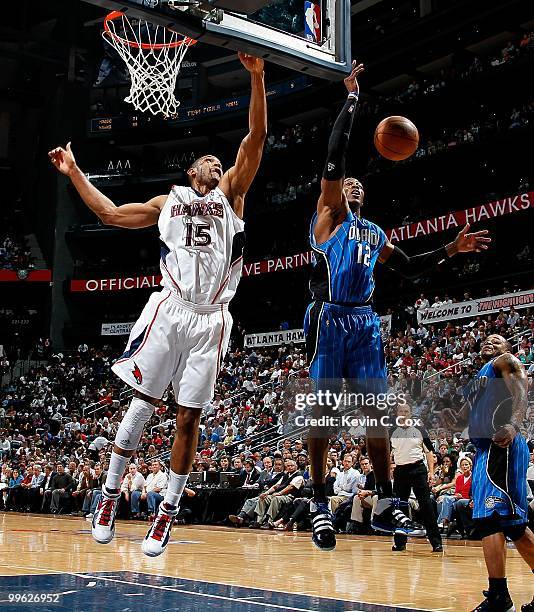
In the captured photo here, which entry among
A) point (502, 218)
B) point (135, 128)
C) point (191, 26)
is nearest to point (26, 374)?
point (135, 128)

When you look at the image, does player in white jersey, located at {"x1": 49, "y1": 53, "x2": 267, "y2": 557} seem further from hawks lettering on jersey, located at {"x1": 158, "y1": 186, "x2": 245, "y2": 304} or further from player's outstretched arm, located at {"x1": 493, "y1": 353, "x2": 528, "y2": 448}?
player's outstretched arm, located at {"x1": 493, "y1": 353, "x2": 528, "y2": 448}

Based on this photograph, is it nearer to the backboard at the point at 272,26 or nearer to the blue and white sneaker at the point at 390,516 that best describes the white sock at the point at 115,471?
the blue and white sneaker at the point at 390,516

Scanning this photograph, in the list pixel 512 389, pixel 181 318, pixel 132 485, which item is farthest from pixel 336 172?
pixel 132 485

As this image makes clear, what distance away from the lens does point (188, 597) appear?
6.71 m

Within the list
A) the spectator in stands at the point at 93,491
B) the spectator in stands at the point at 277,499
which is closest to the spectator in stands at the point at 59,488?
the spectator in stands at the point at 93,491

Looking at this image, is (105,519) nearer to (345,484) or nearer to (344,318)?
(344,318)

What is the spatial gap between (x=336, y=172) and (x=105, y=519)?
2.60 meters

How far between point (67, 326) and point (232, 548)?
2435 cm

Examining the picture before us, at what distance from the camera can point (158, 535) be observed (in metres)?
4.97

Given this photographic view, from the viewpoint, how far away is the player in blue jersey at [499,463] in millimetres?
5988

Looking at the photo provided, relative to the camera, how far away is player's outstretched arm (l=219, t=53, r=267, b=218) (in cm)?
505

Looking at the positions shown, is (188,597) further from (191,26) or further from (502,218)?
(502,218)

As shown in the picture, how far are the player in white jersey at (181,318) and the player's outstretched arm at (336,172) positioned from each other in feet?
1.70

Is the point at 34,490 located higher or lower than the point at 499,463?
higher
